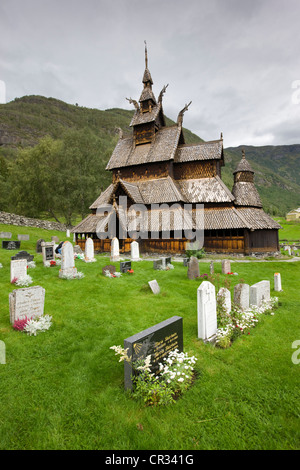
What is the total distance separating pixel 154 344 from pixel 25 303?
390 centimetres

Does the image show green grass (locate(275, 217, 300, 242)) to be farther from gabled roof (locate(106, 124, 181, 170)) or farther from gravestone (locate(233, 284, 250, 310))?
gravestone (locate(233, 284, 250, 310))

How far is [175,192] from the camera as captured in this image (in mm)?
22062

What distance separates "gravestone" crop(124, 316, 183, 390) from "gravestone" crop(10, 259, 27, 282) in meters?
7.37

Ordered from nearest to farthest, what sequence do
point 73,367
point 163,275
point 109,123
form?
1. point 73,367
2. point 163,275
3. point 109,123

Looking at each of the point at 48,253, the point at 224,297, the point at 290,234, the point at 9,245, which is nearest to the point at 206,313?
the point at 224,297

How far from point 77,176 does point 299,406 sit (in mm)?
37887

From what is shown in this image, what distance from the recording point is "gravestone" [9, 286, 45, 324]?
19.1 ft

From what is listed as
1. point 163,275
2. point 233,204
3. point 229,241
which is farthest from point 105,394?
point 233,204

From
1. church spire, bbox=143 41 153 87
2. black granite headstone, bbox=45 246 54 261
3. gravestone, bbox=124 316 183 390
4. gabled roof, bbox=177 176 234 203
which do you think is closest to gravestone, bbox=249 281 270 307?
gravestone, bbox=124 316 183 390
